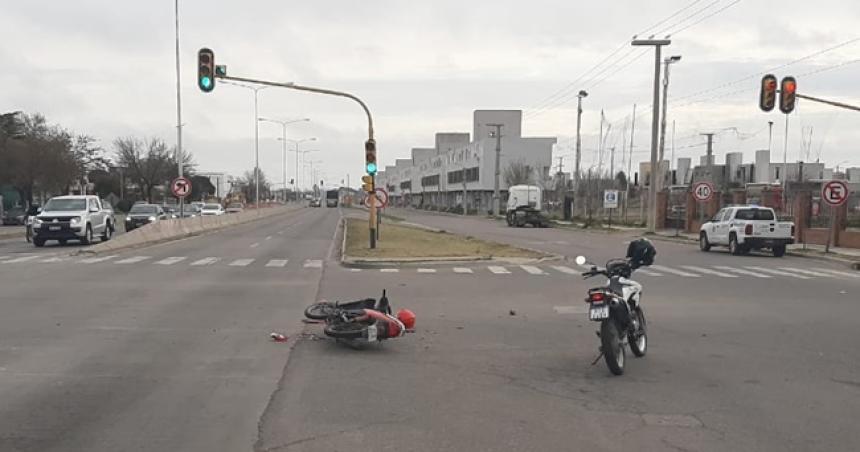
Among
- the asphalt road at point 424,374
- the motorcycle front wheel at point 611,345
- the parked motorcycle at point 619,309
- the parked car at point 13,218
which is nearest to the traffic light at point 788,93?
the asphalt road at point 424,374

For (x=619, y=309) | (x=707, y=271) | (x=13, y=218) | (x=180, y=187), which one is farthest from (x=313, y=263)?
(x=13, y=218)

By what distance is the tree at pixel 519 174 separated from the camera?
102 metres

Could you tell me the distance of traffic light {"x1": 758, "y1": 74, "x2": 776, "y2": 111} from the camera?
26312mm

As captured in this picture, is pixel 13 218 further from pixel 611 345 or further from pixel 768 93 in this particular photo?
pixel 611 345

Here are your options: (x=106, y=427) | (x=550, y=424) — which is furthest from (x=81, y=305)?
(x=550, y=424)

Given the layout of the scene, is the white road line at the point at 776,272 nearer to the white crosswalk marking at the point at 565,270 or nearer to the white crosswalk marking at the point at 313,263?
the white crosswalk marking at the point at 565,270

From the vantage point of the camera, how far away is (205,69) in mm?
24109

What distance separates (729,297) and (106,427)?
12501 millimetres

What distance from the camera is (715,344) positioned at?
10078 mm

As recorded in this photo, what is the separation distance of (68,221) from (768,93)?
26.0 meters

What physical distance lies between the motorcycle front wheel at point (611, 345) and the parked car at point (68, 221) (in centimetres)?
2673

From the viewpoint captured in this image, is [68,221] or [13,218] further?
[13,218]

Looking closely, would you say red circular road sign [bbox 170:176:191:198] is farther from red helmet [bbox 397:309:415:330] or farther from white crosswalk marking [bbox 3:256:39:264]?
red helmet [bbox 397:309:415:330]

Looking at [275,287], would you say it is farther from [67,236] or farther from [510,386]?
[67,236]
